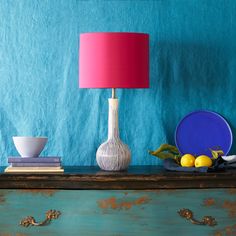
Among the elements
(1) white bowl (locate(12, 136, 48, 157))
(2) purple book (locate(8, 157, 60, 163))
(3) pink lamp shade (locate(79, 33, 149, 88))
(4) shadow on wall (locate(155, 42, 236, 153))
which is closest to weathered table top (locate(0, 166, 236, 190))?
(2) purple book (locate(8, 157, 60, 163))

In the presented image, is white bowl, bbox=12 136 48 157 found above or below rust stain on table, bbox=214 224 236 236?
above

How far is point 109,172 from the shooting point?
2.73 meters

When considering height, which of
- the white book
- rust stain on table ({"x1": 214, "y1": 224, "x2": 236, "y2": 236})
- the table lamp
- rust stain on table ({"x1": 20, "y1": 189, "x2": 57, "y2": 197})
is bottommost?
rust stain on table ({"x1": 214, "y1": 224, "x2": 236, "y2": 236})

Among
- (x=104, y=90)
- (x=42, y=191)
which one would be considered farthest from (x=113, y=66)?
(x=42, y=191)

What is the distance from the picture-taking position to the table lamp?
2.78 m

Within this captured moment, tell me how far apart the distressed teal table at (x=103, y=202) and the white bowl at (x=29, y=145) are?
212mm

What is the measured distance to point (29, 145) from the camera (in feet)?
9.29

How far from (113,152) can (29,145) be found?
14.7 inches

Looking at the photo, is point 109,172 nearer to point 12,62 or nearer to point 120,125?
point 120,125

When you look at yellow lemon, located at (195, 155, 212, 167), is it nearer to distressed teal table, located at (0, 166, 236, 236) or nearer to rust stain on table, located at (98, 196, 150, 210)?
distressed teal table, located at (0, 166, 236, 236)

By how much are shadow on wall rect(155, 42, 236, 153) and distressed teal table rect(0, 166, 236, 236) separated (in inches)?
21.6

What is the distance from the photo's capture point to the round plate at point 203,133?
3.14 metres

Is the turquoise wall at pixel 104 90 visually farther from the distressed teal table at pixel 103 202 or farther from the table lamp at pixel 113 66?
the distressed teal table at pixel 103 202

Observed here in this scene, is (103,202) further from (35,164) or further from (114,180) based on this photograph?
(35,164)
